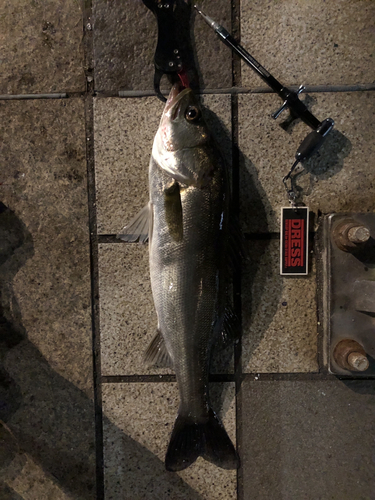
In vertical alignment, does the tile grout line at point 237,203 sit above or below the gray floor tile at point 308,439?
above

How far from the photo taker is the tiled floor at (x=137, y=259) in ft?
7.27

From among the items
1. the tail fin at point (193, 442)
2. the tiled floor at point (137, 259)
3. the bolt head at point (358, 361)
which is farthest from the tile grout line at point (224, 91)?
the tail fin at point (193, 442)

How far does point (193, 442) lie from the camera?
2.12m

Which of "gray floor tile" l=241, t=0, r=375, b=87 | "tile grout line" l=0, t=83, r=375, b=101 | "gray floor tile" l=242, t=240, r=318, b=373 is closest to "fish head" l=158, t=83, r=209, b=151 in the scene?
"tile grout line" l=0, t=83, r=375, b=101

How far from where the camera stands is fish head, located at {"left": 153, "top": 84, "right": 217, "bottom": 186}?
192 cm

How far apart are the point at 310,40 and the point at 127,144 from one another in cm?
147

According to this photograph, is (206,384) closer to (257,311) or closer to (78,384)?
(257,311)

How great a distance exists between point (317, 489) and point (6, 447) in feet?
7.43

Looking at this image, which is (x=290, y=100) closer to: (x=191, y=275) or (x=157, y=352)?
(x=191, y=275)

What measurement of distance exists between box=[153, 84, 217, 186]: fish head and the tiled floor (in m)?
0.26

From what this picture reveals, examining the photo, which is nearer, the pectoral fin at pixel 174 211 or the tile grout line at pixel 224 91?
the pectoral fin at pixel 174 211

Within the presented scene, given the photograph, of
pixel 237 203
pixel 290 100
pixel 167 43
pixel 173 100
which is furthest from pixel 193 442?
pixel 167 43

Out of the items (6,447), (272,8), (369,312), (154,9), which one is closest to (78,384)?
(6,447)

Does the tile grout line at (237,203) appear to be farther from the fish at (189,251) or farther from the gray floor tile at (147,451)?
the fish at (189,251)
